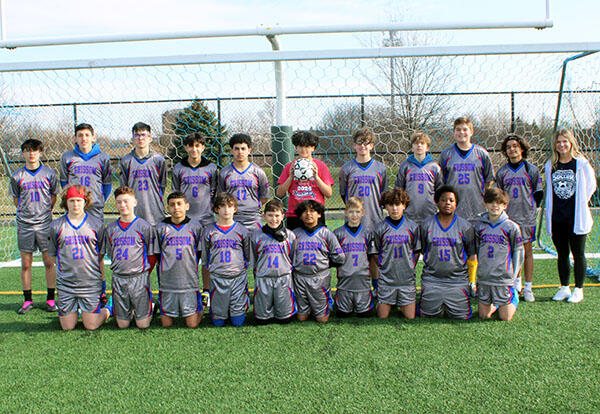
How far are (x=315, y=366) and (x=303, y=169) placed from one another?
1.61 m

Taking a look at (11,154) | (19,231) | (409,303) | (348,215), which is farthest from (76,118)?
(409,303)

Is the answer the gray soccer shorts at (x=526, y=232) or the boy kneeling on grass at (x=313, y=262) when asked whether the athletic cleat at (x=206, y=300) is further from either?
the gray soccer shorts at (x=526, y=232)

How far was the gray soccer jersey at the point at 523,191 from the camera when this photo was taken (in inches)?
158

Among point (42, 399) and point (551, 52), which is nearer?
point (42, 399)

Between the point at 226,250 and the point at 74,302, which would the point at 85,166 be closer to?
the point at 74,302

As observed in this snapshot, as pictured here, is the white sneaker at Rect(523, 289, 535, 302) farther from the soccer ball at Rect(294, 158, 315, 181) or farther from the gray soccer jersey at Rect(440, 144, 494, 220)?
the soccer ball at Rect(294, 158, 315, 181)

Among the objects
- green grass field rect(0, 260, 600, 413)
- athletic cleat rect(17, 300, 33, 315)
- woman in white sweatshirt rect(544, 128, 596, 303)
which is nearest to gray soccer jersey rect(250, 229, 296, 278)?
green grass field rect(0, 260, 600, 413)

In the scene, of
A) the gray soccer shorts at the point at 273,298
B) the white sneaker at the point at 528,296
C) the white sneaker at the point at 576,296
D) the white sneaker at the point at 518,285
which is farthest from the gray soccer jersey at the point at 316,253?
the white sneaker at the point at 576,296

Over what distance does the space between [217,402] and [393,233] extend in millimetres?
1926

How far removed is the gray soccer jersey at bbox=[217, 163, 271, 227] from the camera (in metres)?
3.94

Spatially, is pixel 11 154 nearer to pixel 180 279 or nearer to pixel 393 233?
pixel 180 279

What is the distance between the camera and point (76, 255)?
11.6 ft

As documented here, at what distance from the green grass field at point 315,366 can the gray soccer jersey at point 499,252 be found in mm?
341

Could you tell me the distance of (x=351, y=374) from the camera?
2648mm
